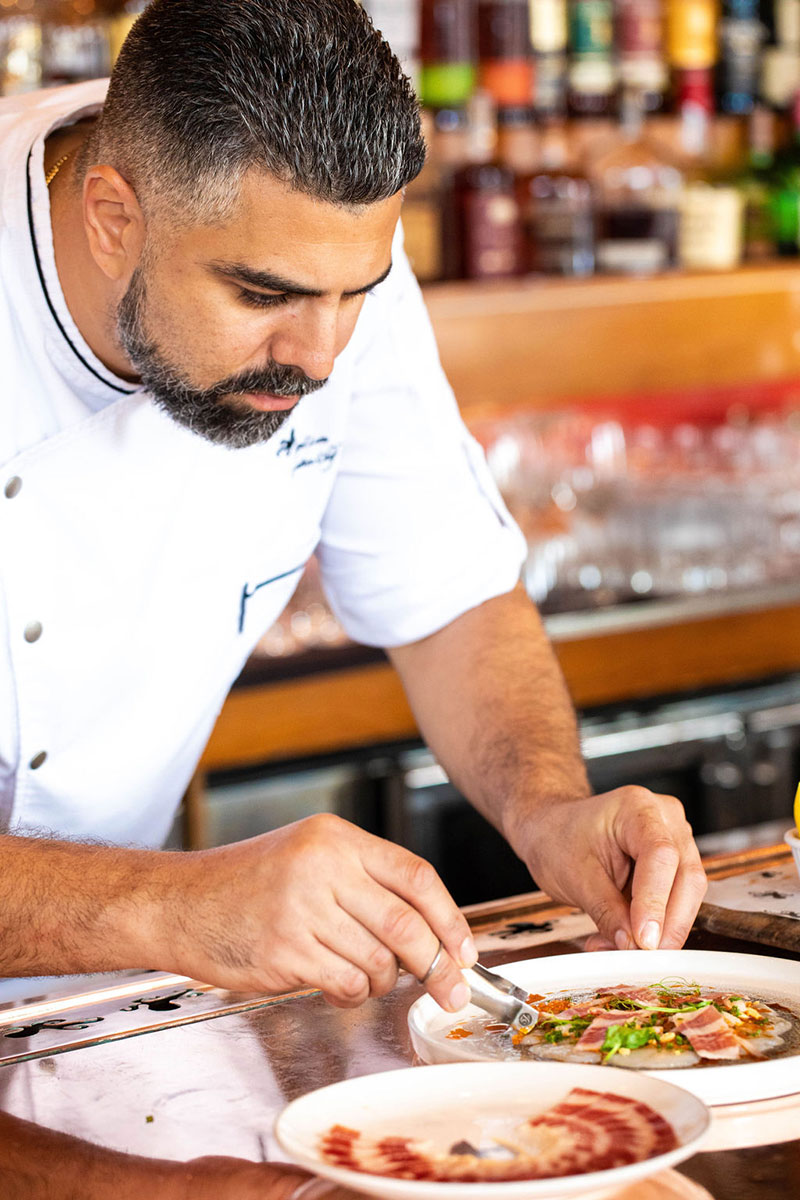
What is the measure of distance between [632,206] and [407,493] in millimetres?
1931

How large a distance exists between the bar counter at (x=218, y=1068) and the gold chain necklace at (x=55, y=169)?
744 mm

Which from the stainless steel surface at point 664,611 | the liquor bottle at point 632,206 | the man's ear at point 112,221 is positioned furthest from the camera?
the liquor bottle at point 632,206

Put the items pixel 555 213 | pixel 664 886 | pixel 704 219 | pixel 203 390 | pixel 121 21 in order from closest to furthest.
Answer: pixel 664 886 < pixel 203 390 < pixel 121 21 < pixel 555 213 < pixel 704 219

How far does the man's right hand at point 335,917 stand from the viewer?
110cm

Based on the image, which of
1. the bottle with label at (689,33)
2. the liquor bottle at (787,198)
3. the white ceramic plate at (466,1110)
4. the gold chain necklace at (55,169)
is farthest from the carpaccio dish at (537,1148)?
the liquor bottle at (787,198)

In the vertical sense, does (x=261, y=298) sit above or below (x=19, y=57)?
below

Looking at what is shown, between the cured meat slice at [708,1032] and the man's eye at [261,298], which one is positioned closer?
the cured meat slice at [708,1032]

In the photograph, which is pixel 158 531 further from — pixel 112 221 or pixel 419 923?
pixel 419 923

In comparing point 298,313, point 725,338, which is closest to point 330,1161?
point 298,313

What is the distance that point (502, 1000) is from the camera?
1.15 m

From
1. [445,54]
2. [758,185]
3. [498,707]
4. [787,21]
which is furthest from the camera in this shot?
[758,185]

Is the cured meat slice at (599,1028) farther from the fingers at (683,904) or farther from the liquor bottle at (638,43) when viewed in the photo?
the liquor bottle at (638,43)

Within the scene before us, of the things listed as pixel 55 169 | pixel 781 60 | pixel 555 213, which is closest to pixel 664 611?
pixel 555 213

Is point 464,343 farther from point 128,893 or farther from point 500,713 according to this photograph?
point 128,893
